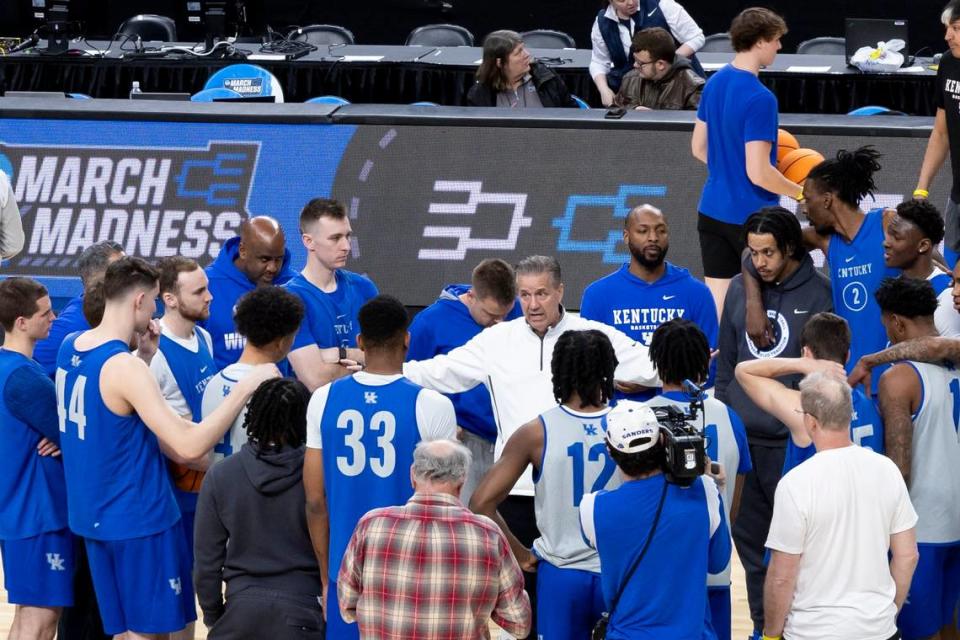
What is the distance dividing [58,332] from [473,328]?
67.7 inches

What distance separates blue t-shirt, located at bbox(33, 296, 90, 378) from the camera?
5.86 meters

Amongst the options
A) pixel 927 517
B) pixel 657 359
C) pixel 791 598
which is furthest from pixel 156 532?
pixel 927 517

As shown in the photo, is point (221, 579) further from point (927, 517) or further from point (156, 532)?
point (927, 517)

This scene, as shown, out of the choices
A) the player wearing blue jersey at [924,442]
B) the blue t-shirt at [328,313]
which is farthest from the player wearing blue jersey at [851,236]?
the blue t-shirt at [328,313]

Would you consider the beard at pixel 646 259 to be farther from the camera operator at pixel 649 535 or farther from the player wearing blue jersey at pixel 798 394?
the camera operator at pixel 649 535

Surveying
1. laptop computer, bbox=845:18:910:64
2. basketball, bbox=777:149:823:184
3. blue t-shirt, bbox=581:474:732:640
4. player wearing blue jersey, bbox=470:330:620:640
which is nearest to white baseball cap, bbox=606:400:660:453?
blue t-shirt, bbox=581:474:732:640

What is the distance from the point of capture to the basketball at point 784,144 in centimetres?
809

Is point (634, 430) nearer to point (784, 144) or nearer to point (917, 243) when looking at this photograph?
point (917, 243)

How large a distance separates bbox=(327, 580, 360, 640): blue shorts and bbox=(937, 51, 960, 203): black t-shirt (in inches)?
144

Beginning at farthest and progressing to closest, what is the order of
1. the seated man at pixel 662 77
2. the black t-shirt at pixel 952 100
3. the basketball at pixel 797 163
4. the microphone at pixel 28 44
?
the microphone at pixel 28 44
the seated man at pixel 662 77
the basketball at pixel 797 163
the black t-shirt at pixel 952 100

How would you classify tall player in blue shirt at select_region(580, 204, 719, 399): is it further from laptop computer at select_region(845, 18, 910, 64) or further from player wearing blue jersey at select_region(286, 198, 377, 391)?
laptop computer at select_region(845, 18, 910, 64)

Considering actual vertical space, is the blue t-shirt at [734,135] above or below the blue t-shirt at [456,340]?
above

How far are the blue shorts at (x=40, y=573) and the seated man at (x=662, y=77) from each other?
516cm

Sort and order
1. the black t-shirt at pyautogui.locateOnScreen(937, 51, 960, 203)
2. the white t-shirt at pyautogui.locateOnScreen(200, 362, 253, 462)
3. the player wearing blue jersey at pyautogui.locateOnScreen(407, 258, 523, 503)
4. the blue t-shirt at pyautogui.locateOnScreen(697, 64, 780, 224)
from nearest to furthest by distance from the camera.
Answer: the white t-shirt at pyautogui.locateOnScreen(200, 362, 253, 462) < the player wearing blue jersey at pyautogui.locateOnScreen(407, 258, 523, 503) < the black t-shirt at pyautogui.locateOnScreen(937, 51, 960, 203) < the blue t-shirt at pyautogui.locateOnScreen(697, 64, 780, 224)
